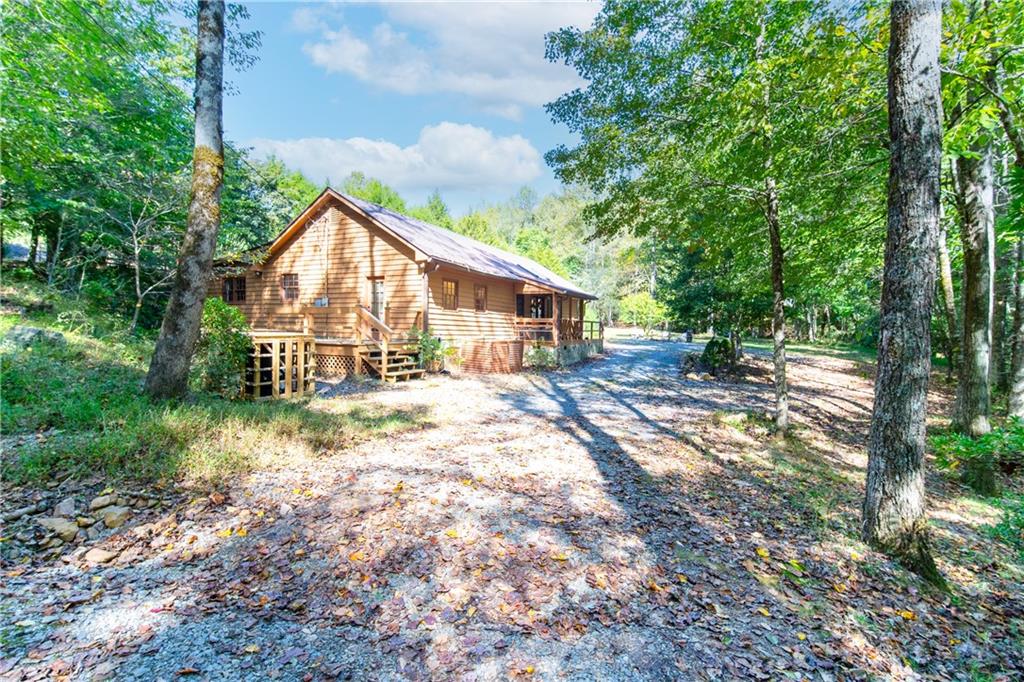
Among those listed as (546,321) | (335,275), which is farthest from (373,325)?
(546,321)

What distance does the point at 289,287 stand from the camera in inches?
690

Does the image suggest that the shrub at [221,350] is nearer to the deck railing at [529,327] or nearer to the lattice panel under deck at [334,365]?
the lattice panel under deck at [334,365]

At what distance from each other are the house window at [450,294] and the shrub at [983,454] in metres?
13.3

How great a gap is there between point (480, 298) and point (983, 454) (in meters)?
15.2

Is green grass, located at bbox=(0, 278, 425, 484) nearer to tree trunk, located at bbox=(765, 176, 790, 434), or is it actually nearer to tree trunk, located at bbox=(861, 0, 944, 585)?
tree trunk, located at bbox=(861, 0, 944, 585)

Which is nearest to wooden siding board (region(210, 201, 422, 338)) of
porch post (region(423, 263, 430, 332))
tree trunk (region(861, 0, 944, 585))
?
porch post (region(423, 263, 430, 332))

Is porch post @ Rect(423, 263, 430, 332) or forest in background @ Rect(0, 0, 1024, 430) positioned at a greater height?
forest in background @ Rect(0, 0, 1024, 430)

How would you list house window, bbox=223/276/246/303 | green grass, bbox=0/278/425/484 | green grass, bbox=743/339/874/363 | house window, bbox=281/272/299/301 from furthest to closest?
green grass, bbox=743/339/874/363, house window, bbox=223/276/246/303, house window, bbox=281/272/299/301, green grass, bbox=0/278/425/484

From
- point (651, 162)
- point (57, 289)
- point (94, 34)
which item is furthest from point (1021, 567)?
point (57, 289)

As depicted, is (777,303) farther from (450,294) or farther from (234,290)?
(234,290)

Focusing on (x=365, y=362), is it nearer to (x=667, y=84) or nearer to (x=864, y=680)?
(x=667, y=84)

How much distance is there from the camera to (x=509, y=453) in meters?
6.39

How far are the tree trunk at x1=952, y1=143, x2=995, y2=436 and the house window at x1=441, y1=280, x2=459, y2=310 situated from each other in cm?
1325

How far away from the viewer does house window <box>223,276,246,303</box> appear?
1872cm
